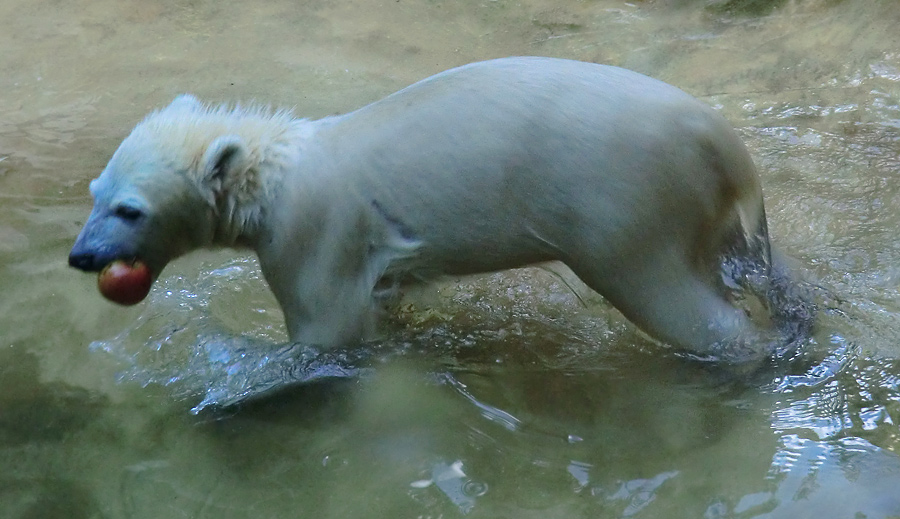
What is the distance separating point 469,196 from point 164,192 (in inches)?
33.7

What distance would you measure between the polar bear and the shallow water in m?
0.27

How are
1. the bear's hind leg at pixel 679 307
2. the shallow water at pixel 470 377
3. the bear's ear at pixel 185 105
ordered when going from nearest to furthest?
1. the shallow water at pixel 470 377
2. the bear's hind leg at pixel 679 307
3. the bear's ear at pixel 185 105

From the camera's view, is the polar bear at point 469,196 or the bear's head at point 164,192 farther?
the bear's head at point 164,192

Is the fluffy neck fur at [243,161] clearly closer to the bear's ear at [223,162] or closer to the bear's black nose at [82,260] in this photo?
the bear's ear at [223,162]

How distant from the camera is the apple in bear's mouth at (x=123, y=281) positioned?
219cm

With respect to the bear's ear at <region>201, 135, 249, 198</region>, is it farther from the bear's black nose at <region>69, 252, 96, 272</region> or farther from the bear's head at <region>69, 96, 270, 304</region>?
the bear's black nose at <region>69, 252, 96, 272</region>

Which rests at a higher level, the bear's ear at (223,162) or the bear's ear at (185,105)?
the bear's ear at (185,105)

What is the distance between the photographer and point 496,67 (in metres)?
2.22

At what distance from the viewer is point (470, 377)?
244 cm

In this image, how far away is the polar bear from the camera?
207cm

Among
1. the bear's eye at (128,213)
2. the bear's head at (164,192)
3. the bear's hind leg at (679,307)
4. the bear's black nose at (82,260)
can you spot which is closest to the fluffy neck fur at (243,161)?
the bear's head at (164,192)

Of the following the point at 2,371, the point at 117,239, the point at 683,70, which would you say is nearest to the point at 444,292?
the point at 117,239

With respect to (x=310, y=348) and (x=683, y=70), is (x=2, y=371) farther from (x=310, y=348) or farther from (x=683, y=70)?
(x=683, y=70)

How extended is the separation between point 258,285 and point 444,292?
0.71 meters
